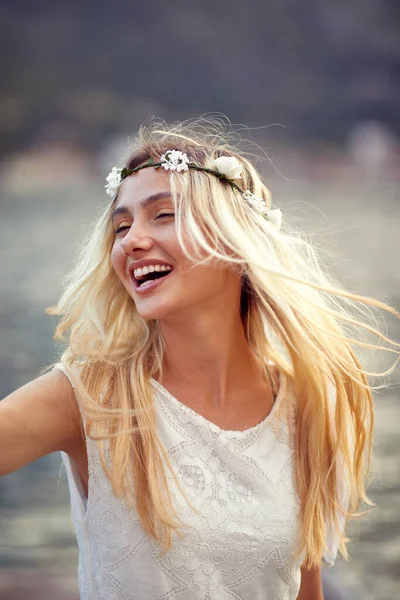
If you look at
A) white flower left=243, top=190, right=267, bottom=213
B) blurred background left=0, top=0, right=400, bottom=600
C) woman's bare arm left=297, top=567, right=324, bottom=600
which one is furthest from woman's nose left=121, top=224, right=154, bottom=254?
blurred background left=0, top=0, right=400, bottom=600

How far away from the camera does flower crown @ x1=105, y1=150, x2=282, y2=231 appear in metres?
1.39

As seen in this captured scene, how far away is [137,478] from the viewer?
4.22 feet

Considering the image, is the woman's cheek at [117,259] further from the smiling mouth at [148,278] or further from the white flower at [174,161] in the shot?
the white flower at [174,161]

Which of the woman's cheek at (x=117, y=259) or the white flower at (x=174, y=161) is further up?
the white flower at (x=174, y=161)

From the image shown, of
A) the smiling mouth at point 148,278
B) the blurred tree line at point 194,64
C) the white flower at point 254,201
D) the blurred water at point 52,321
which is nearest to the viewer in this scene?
the smiling mouth at point 148,278

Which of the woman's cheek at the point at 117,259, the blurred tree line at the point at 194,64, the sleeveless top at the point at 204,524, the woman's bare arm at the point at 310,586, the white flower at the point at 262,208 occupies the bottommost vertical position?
the woman's bare arm at the point at 310,586

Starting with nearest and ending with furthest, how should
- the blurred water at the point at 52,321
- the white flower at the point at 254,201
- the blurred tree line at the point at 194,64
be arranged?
the white flower at the point at 254,201 → the blurred water at the point at 52,321 → the blurred tree line at the point at 194,64

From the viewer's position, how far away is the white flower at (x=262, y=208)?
147 centimetres

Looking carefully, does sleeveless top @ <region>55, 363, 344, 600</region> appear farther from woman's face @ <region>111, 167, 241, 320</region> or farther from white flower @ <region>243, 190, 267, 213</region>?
white flower @ <region>243, 190, 267, 213</region>

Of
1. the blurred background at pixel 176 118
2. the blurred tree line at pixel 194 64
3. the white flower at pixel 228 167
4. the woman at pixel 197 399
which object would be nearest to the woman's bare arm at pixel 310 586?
the woman at pixel 197 399

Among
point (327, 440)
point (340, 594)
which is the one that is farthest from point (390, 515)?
point (327, 440)

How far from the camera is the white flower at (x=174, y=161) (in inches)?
54.5

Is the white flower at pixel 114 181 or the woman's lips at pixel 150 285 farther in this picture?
the white flower at pixel 114 181

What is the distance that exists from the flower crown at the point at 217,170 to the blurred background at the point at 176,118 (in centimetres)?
87
